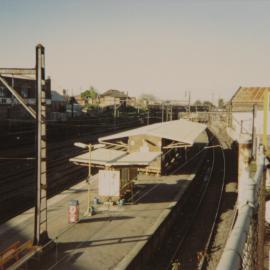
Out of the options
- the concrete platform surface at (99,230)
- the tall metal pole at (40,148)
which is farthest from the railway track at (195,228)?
the tall metal pole at (40,148)

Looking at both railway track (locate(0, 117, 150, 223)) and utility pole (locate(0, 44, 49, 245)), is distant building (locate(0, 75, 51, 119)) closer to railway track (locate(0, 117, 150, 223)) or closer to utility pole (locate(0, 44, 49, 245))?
railway track (locate(0, 117, 150, 223))

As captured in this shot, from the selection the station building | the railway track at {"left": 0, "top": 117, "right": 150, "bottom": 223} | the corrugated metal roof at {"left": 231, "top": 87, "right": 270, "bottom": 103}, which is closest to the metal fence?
the station building

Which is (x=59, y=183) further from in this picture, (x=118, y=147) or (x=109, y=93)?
(x=109, y=93)

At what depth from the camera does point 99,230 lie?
15789 millimetres

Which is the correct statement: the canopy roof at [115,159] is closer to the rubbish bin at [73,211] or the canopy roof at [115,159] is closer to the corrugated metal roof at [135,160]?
the corrugated metal roof at [135,160]

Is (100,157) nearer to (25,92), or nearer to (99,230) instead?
(99,230)

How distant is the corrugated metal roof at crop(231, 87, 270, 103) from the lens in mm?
57972

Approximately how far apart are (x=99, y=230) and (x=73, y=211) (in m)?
1.46

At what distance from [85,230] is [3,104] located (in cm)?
3715

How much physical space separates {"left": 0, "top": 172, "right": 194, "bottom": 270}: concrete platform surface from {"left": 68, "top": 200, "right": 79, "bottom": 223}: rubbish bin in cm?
28

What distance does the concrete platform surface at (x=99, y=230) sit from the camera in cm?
1290

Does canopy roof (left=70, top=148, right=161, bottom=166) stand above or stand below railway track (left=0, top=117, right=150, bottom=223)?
above

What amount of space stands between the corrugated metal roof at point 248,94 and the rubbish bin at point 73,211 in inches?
1827

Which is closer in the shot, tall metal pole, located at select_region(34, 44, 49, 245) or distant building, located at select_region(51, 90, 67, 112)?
tall metal pole, located at select_region(34, 44, 49, 245)
